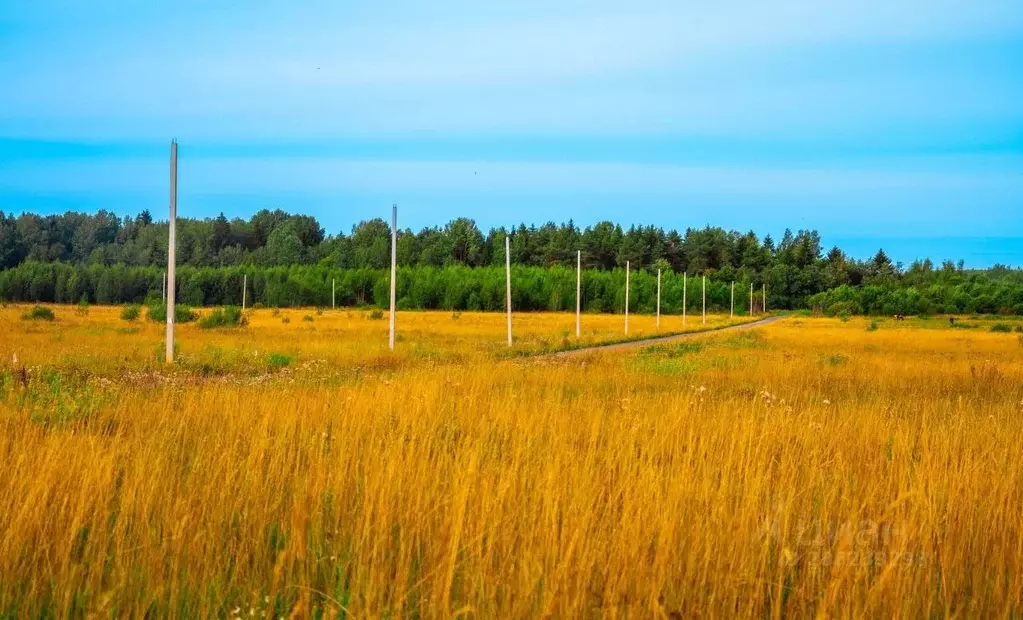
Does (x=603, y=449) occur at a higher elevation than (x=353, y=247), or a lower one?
lower

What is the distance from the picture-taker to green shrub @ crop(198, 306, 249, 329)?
44.5 m

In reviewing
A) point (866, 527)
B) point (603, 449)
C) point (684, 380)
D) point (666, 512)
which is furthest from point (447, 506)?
point (684, 380)

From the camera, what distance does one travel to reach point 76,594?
12.1ft

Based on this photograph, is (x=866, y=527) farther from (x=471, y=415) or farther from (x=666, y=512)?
(x=471, y=415)

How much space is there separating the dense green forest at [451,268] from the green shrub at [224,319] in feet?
215

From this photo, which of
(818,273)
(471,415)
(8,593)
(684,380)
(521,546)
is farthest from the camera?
(818,273)

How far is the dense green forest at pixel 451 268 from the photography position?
4505 inches

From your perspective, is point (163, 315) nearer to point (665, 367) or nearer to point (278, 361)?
point (278, 361)

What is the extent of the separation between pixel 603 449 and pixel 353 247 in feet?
466

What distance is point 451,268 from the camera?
395 feet

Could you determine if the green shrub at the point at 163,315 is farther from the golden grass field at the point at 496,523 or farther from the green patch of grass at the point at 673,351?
the golden grass field at the point at 496,523

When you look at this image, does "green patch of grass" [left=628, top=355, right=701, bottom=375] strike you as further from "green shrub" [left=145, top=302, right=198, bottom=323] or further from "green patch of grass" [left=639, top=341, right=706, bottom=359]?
"green shrub" [left=145, top=302, right=198, bottom=323]

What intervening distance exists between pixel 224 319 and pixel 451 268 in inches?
2936

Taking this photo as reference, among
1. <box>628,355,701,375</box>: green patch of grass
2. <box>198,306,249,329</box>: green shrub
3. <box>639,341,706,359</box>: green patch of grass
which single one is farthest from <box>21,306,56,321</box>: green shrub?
<box>628,355,701,375</box>: green patch of grass
